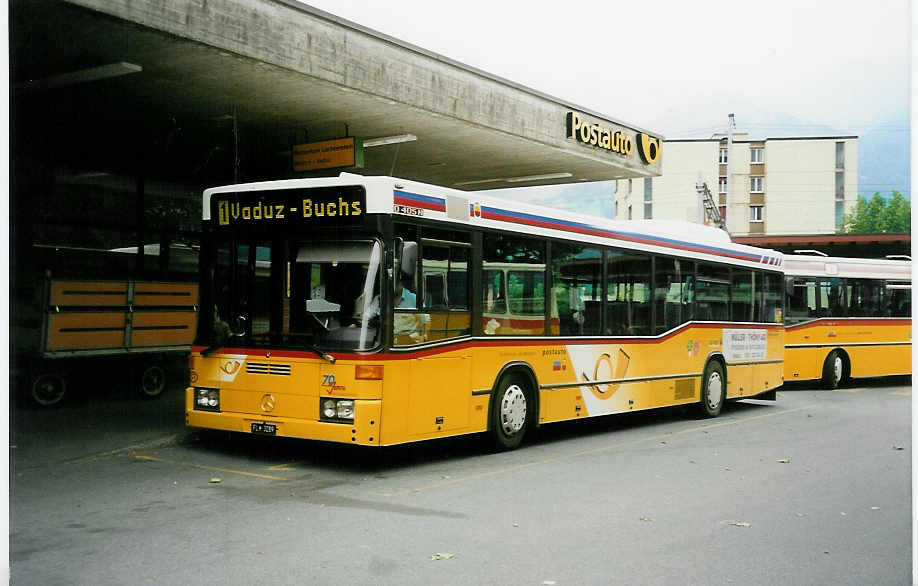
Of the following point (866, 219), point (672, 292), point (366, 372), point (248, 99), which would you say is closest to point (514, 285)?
point (366, 372)

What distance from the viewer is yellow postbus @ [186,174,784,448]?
9.43 m

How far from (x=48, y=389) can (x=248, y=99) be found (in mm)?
5385

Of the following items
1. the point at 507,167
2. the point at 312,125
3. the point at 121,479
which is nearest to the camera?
the point at 121,479

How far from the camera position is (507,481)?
30.7 ft

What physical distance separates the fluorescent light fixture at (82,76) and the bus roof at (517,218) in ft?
5.87

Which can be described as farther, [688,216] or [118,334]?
[688,216]

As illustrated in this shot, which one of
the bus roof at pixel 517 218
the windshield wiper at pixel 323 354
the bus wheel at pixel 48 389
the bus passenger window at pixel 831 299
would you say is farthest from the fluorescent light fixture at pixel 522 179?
the windshield wiper at pixel 323 354

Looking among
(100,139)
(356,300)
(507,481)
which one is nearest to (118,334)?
(100,139)

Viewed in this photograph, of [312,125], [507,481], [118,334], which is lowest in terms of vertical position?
[507,481]

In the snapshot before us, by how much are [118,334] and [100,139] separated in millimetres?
3394

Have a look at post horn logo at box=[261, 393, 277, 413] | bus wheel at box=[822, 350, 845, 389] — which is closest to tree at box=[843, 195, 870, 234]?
bus wheel at box=[822, 350, 845, 389]

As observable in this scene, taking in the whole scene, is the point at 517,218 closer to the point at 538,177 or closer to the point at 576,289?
the point at 576,289

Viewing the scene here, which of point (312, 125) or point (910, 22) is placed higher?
point (312, 125)

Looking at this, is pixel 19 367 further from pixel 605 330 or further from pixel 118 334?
pixel 605 330
